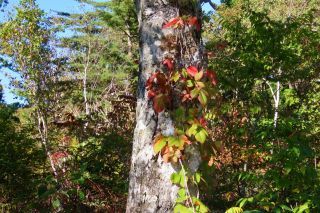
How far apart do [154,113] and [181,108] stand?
156 mm

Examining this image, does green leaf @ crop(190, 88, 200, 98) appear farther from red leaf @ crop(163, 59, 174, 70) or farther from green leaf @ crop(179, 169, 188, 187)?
green leaf @ crop(179, 169, 188, 187)

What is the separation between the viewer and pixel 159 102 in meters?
1.93

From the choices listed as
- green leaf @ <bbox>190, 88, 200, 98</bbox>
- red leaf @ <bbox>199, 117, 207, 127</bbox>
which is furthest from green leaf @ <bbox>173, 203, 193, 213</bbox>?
green leaf @ <bbox>190, 88, 200, 98</bbox>

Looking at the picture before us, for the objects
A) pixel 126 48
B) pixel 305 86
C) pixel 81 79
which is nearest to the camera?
pixel 305 86

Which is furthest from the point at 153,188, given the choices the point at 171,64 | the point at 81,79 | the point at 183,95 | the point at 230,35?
the point at 81,79

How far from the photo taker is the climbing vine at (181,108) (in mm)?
1890

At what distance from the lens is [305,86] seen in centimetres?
970

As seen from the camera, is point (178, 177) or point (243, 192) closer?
point (178, 177)

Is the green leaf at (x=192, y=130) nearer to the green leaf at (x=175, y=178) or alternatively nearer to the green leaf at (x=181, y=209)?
the green leaf at (x=175, y=178)

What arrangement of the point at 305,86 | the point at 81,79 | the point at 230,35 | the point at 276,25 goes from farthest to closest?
the point at 81,79 < the point at 305,86 < the point at 230,35 < the point at 276,25

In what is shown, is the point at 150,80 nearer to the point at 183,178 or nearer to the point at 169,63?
the point at 169,63

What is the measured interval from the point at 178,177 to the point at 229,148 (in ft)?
17.5

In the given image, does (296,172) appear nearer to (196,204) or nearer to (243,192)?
(196,204)

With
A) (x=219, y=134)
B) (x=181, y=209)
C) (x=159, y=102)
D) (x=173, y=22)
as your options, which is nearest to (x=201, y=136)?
(x=159, y=102)
